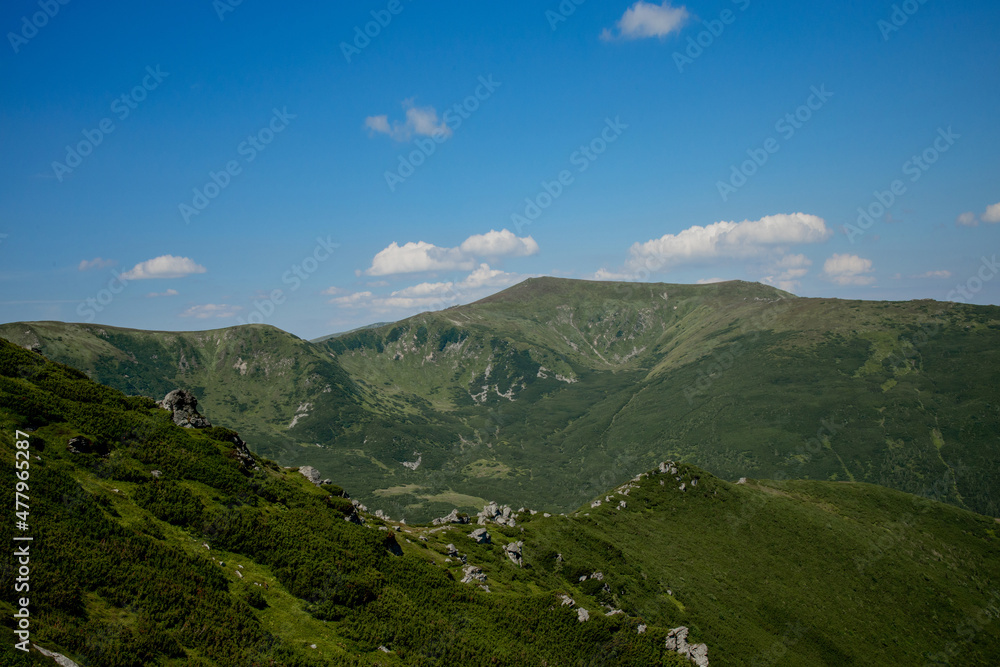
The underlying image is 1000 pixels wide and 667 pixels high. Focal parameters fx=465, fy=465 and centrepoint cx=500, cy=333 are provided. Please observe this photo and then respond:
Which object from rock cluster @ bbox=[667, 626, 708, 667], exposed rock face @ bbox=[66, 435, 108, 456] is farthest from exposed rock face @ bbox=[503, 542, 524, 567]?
exposed rock face @ bbox=[66, 435, 108, 456]

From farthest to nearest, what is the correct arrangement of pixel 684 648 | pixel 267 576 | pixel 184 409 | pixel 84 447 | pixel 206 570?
pixel 184 409 → pixel 684 648 → pixel 84 447 → pixel 267 576 → pixel 206 570

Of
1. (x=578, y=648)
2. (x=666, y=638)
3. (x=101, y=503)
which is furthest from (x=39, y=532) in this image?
(x=666, y=638)

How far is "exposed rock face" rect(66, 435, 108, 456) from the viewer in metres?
44.2

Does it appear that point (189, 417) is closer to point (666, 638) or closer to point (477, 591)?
point (477, 591)

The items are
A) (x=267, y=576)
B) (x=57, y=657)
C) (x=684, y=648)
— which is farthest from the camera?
(x=684, y=648)

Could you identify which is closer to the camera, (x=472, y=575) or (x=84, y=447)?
(x=84, y=447)

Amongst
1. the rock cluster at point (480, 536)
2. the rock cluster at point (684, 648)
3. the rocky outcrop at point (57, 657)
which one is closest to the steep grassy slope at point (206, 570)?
the rocky outcrop at point (57, 657)

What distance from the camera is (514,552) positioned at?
8600cm

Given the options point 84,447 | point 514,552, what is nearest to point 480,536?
point 514,552

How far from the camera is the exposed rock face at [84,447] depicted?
145 ft

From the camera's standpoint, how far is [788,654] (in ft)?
349

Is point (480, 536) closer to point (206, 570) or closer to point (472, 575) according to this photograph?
point (472, 575)

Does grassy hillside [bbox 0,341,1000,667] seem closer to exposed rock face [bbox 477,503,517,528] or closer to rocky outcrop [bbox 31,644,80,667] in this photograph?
rocky outcrop [bbox 31,644,80,667]

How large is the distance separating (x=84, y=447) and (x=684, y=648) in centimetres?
7176
